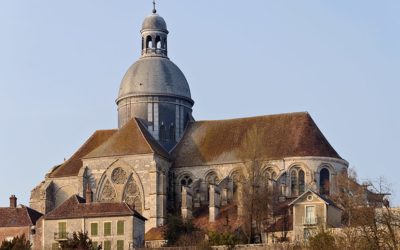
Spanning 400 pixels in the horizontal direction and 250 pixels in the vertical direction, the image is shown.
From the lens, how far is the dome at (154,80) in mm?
89938

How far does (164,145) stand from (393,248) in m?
33.2

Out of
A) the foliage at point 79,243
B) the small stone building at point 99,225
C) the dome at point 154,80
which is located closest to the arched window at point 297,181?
the dome at point 154,80

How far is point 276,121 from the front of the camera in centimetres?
8862

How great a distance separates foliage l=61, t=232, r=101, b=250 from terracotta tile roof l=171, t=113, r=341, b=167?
678 inches

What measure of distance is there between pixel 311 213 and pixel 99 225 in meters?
11.5

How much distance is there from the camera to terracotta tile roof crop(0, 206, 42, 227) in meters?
78.9

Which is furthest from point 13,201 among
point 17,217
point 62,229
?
point 62,229

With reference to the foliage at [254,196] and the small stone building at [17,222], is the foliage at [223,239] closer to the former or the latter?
the foliage at [254,196]

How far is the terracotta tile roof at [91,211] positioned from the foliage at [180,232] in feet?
6.36

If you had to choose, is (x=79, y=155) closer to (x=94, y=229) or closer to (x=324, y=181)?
(x=324, y=181)

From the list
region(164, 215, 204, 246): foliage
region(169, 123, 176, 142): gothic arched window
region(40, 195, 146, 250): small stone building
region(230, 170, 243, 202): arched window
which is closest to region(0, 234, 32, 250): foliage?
region(40, 195, 146, 250): small stone building

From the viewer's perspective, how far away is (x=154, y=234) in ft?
263

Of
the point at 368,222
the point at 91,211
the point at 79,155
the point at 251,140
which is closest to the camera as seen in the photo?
the point at 368,222

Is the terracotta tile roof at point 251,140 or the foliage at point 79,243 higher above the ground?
the terracotta tile roof at point 251,140
